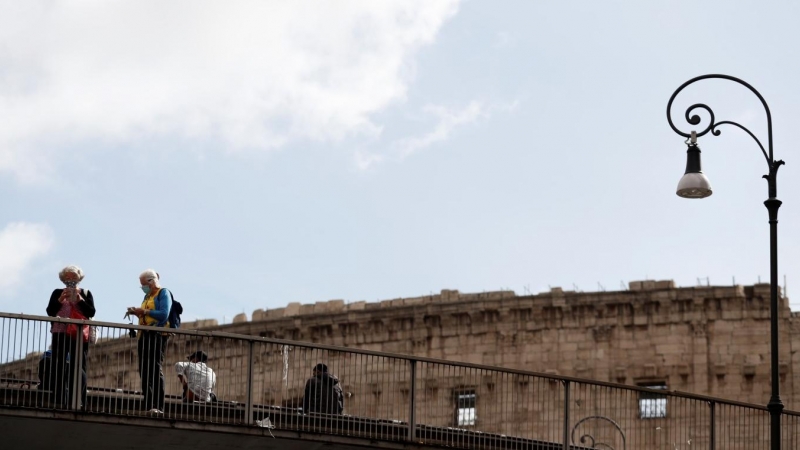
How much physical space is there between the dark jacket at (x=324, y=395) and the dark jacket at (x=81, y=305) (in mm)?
3142

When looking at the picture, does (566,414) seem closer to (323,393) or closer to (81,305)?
(323,393)

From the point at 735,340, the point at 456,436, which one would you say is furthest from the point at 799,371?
the point at 456,436

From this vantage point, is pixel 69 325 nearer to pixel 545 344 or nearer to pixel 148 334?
pixel 148 334

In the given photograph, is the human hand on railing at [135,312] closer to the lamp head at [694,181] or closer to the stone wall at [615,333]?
the lamp head at [694,181]

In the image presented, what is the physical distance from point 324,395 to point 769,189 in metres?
6.70

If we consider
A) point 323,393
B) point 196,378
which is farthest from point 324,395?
point 196,378

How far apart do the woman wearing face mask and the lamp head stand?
731 centimetres

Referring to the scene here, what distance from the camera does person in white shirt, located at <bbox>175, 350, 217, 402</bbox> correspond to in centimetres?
2359

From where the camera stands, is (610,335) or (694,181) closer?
(694,181)

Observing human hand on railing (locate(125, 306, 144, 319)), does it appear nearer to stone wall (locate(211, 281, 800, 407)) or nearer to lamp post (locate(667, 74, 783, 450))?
lamp post (locate(667, 74, 783, 450))

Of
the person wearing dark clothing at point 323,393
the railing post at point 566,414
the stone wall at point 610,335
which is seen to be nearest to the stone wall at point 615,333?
the stone wall at point 610,335

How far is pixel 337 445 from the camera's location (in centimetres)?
2425

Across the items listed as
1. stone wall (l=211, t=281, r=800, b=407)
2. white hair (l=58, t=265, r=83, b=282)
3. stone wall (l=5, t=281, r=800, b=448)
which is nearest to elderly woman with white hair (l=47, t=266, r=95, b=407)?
white hair (l=58, t=265, r=83, b=282)

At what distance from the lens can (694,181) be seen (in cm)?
2489
